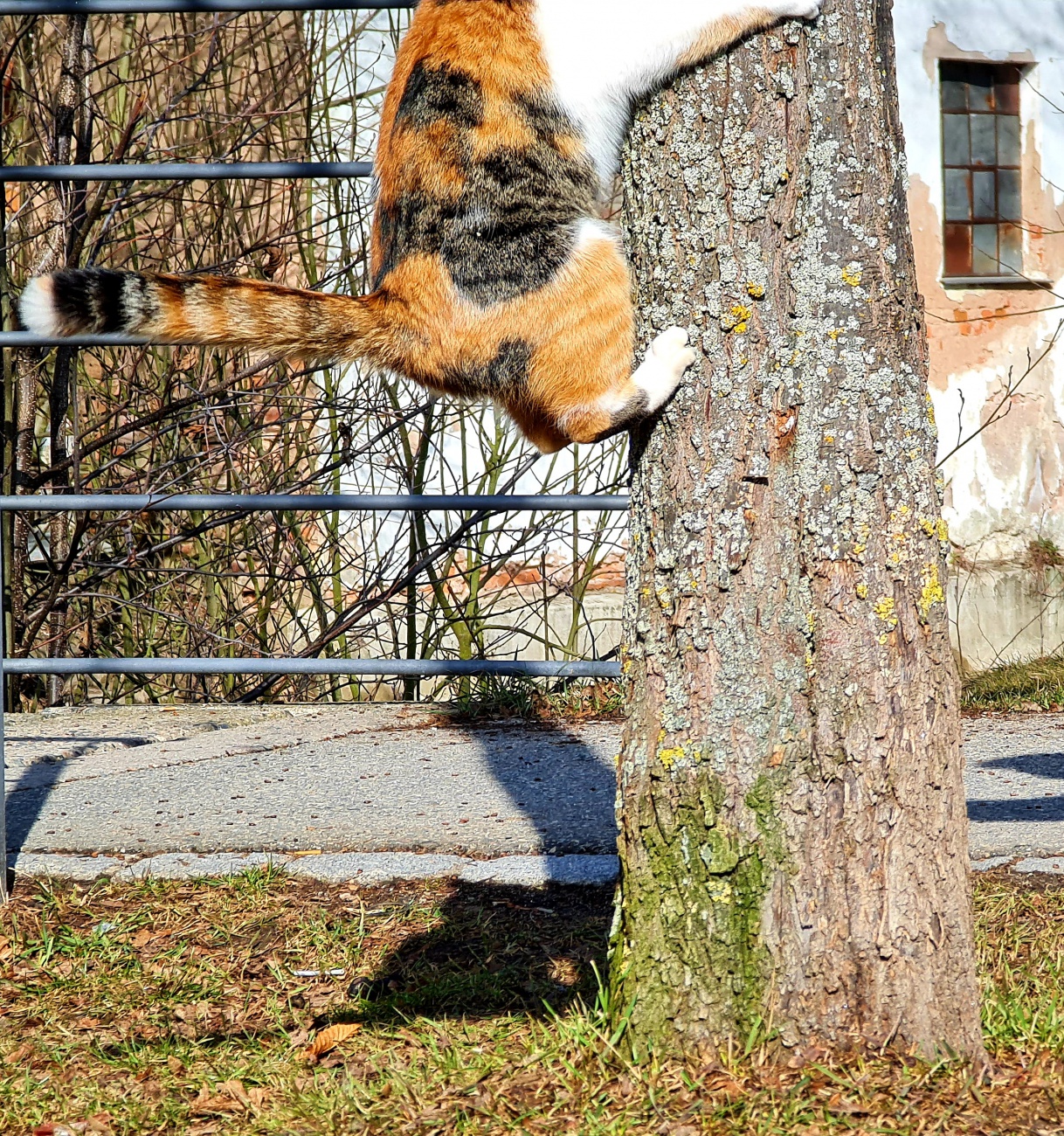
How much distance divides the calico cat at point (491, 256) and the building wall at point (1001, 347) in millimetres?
6795

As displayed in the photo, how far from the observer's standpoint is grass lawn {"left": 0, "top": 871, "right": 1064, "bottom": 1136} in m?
1.86

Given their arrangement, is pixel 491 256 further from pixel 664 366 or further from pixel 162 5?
pixel 162 5

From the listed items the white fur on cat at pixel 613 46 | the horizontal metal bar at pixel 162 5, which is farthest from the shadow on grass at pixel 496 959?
the horizontal metal bar at pixel 162 5

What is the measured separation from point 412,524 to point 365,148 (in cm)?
191

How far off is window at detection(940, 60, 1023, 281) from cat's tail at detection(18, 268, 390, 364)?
747 centimetres

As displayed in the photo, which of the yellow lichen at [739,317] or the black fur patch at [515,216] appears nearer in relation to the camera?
the yellow lichen at [739,317]

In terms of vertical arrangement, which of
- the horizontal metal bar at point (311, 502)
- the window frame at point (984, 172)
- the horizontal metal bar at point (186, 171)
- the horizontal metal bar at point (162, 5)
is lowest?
the horizontal metal bar at point (311, 502)

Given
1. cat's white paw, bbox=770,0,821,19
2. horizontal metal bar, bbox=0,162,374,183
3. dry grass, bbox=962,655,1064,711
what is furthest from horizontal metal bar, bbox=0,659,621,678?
dry grass, bbox=962,655,1064,711

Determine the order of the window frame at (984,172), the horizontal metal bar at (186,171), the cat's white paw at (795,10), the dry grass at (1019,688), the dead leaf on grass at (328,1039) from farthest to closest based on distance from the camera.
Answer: the window frame at (984,172)
the dry grass at (1019,688)
the horizontal metal bar at (186,171)
the dead leaf on grass at (328,1039)
the cat's white paw at (795,10)

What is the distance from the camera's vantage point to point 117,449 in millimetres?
5734

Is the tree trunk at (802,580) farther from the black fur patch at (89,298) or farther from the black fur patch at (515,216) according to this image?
the black fur patch at (89,298)

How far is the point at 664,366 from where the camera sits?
192cm

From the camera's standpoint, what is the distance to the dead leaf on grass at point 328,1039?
2.19 meters

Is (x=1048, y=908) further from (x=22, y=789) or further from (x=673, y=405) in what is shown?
(x=22, y=789)
